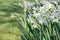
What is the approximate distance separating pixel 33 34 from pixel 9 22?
13.6 feet

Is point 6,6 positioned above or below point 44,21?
below

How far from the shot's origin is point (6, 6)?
11.4m

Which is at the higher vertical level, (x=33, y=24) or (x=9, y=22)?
(x=33, y=24)

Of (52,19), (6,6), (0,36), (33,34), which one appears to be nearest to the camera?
(52,19)

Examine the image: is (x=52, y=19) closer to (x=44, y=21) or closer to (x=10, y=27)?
(x=44, y=21)

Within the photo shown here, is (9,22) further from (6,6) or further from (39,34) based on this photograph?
(39,34)

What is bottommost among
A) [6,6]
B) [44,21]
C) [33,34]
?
[6,6]

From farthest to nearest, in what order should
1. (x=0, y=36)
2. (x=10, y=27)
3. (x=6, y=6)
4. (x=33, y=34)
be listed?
(x=6, y=6) → (x=10, y=27) → (x=0, y=36) → (x=33, y=34)

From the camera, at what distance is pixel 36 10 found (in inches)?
171

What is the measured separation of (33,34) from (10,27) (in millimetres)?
3536

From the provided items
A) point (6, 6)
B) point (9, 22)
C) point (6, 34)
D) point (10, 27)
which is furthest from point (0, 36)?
point (6, 6)

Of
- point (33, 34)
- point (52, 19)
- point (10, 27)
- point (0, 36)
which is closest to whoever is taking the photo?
point (52, 19)

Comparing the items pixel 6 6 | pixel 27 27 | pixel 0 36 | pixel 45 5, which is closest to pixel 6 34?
pixel 0 36

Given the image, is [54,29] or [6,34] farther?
[6,34]
